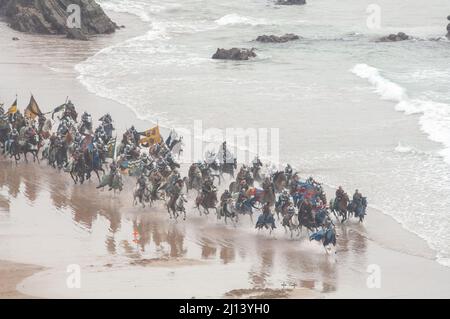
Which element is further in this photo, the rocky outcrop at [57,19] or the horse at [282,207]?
the rocky outcrop at [57,19]

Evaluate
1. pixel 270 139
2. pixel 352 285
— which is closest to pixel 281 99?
pixel 270 139

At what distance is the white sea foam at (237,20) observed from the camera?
2965 inches

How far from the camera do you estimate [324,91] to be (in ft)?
154

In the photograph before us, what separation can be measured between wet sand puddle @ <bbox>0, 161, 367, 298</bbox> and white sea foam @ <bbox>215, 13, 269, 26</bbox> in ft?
157

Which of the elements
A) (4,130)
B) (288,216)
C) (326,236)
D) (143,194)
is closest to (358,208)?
(288,216)

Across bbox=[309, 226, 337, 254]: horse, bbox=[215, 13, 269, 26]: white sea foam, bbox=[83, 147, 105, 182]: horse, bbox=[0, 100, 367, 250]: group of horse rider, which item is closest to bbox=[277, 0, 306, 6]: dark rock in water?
bbox=[215, 13, 269, 26]: white sea foam

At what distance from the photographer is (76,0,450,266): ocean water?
105 feet

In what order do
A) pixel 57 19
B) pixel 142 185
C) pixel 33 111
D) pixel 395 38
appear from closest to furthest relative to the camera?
pixel 142 185, pixel 33 111, pixel 395 38, pixel 57 19

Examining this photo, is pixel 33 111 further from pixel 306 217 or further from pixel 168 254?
pixel 306 217

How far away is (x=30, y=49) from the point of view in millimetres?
58250
